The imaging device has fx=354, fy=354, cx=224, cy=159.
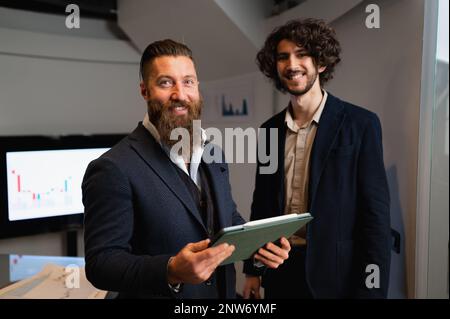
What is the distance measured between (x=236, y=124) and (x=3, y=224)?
109 centimetres

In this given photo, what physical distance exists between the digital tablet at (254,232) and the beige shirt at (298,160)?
0.20 metres

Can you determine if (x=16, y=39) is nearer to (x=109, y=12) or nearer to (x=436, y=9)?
(x=109, y=12)

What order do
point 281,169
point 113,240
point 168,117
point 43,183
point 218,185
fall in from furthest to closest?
point 43,183
point 281,169
point 218,185
point 168,117
point 113,240

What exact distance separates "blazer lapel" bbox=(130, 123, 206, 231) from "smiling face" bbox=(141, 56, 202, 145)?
4cm

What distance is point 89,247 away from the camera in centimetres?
85

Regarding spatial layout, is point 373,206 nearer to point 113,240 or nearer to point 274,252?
point 274,252

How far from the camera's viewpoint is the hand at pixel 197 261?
0.74 metres

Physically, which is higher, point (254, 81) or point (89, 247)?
point (254, 81)

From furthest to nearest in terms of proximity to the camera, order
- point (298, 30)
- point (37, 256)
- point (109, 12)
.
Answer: point (37, 256)
point (109, 12)
point (298, 30)

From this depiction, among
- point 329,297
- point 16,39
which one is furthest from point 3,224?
point 329,297

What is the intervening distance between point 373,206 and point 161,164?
0.66 meters

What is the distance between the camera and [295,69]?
1091 millimetres

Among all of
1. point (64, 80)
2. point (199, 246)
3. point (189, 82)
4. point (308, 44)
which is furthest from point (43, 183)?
point (308, 44)

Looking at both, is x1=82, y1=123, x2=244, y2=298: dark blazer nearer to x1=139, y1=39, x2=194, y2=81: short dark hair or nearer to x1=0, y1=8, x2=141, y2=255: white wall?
x1=139, y1=39, x2=194, y2=81: short dark hair
